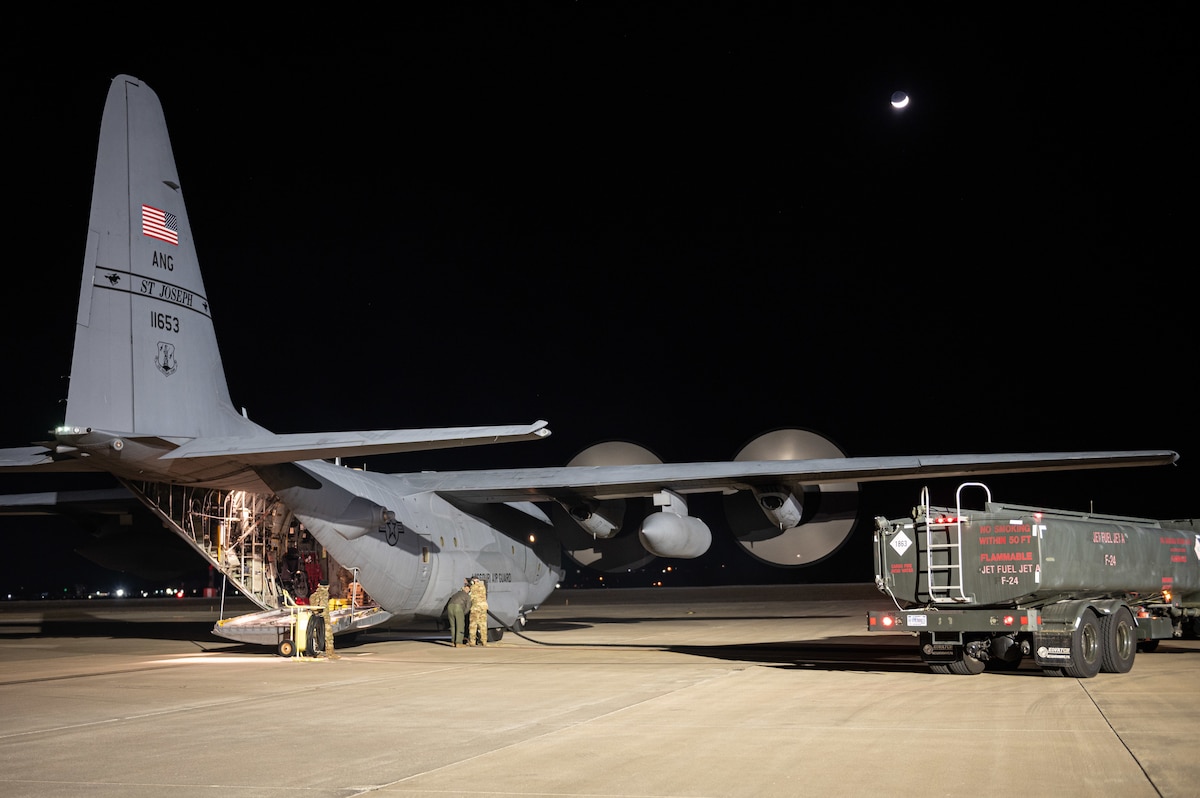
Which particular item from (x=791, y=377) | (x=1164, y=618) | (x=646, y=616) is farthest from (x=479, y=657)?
(x=791, y=377)

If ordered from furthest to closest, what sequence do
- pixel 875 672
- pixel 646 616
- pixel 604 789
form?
pixel 646 616 → pixel 875 672 → pixel 604 789

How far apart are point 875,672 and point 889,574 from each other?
134 cm

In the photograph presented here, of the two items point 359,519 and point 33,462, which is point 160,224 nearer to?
point 33,462

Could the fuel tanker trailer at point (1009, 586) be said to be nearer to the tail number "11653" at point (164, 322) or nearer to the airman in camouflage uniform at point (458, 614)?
the airman in camouflage uniform at point (458, 614)


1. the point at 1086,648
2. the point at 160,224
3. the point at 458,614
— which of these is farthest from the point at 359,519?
the point at 1086,648

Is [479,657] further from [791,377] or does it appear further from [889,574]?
[791,377]

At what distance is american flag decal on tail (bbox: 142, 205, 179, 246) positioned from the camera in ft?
45.1

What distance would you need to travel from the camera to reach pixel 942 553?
1232 cm

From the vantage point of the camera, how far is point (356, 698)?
36.7 feet

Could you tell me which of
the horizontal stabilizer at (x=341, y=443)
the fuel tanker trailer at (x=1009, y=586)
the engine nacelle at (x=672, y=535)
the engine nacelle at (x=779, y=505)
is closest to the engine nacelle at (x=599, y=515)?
the engine nacelle at (x=672, y=535)

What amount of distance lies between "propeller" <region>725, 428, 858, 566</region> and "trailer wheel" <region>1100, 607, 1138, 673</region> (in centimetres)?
852

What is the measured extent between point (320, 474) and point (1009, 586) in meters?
9.82

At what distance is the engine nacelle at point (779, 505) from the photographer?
1908cm

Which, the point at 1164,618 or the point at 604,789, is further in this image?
the point at 1164,618
